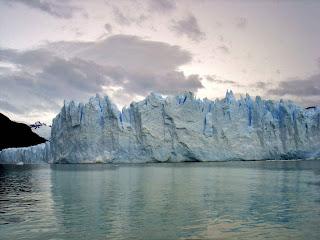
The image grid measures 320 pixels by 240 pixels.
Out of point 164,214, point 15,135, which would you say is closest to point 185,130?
point 164,214

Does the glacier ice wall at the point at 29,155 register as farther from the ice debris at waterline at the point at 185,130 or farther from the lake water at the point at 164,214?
the lake water at the point at 164,214

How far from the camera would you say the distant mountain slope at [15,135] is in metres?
88.4

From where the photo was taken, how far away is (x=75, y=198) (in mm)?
15875

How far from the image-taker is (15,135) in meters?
92.3

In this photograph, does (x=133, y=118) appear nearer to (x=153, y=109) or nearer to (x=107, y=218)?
(x=153, y=109)

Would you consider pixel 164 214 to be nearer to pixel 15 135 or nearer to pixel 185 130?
pixel 185 130

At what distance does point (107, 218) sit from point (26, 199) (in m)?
6.00

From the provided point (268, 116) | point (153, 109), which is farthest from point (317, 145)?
point (153, 109)

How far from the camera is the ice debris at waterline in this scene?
46969 mm

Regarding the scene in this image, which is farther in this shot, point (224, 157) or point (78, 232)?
point (224, 157)

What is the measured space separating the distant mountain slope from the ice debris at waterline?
42829mm

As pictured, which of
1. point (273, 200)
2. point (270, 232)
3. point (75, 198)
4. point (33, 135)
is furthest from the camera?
point (33, 135)

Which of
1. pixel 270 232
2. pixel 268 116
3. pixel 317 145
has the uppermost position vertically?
pixel 268 116

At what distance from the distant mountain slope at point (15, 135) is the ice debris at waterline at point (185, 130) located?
4283cm
